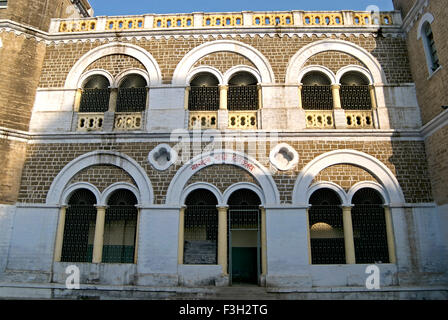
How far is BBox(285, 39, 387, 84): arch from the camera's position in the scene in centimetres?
1080

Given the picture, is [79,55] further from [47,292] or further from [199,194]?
[47,292]

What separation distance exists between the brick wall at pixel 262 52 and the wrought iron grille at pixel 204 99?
1011 millimetres

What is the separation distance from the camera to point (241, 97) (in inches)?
435

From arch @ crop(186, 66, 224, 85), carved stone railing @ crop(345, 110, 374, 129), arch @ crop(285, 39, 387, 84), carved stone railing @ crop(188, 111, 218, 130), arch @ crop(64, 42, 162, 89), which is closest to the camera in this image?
carved stone railing @ crop(345, 110, 374, 129)

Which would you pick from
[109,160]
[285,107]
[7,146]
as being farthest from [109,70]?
[285,107]

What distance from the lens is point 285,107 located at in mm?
10484

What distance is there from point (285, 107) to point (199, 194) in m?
4.01

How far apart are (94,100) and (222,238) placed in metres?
6.62

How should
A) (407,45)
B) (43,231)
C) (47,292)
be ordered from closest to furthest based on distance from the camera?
(47,292), (43,231), (407,45)

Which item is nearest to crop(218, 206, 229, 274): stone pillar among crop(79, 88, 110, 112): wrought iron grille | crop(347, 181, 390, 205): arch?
crop(347, 181, 390, 205): arch

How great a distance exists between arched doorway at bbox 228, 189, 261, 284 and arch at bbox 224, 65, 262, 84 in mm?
3836

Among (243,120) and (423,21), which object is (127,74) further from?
(423,21)

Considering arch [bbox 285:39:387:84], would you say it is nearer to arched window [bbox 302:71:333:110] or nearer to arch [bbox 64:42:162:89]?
arched window [bbox 302:71:333:110]
